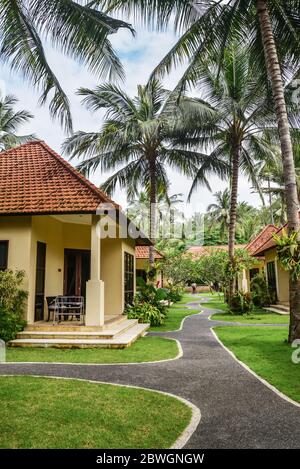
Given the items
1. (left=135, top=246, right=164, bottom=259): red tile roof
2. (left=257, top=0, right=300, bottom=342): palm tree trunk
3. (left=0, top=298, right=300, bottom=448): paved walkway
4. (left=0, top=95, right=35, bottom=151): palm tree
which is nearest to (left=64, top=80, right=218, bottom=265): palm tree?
(left=257, top=0, right=300, bottom=342): palm tree trunk

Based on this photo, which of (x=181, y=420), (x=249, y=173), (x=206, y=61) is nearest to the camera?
(x=181, y=420)

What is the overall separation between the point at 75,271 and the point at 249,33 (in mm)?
9387

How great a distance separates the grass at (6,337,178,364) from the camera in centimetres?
753

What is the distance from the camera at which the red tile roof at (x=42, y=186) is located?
398 inches

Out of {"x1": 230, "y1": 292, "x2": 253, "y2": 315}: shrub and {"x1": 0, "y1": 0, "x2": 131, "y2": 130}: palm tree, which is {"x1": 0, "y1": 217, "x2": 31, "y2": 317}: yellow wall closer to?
{"x1": 0, "y1": 0, "x2": 131, "y2": 130}: palm tree

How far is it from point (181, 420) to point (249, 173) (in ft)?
54.7

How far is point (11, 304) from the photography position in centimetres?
959

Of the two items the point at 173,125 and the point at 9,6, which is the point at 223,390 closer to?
the point at 9,6

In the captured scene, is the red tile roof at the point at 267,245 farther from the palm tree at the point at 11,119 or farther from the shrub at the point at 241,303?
the palm tree at the point at 11,119

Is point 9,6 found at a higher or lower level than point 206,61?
lower

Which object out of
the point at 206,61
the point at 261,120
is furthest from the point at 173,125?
the point at 206,61

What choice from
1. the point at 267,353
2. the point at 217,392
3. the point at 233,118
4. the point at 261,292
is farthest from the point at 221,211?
the point at 217,392

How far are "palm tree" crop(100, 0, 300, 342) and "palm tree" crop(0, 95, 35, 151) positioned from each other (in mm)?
20052

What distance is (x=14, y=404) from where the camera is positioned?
15.0 ft
